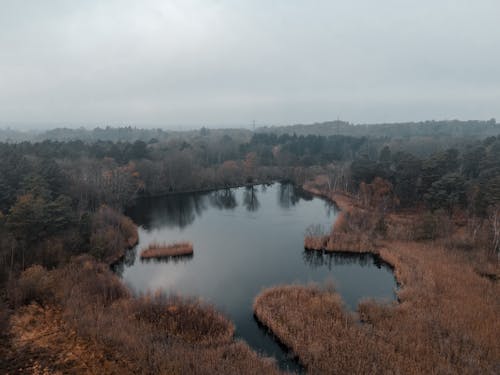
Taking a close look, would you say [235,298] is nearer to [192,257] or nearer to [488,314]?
[192,257]

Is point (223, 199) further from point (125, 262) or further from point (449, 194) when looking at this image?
point (449, 194)

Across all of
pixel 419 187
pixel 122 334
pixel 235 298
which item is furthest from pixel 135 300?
pixel 419 187

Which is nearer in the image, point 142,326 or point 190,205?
point 142,326

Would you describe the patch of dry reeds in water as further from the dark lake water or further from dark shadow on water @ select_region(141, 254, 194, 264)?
dark shadow on water @ select_region(141, 254, 194, 264)

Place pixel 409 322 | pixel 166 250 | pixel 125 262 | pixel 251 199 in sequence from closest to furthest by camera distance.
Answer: pixel 409 322 < pixel 125 262 < pixel 166 250 < pixel 251 199

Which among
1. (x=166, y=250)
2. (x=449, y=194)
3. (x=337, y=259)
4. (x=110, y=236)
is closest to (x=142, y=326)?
(x=166, y=250)

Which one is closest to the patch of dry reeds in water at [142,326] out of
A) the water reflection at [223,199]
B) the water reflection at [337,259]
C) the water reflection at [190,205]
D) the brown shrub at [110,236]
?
the brown shrub at [110,236]

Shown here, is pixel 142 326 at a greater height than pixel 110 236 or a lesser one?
lesser

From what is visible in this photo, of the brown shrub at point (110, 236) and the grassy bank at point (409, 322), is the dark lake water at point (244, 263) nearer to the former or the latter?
the brown shrub at point (110, 236)
